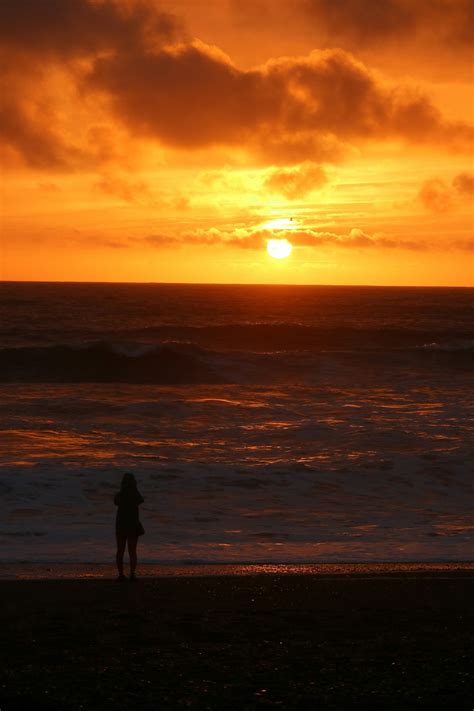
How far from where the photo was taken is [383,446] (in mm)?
21641

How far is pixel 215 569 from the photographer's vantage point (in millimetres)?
12359

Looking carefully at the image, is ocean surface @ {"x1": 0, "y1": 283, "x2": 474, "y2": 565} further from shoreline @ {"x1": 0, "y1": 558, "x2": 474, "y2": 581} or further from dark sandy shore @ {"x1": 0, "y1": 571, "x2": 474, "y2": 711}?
dark sandy shore @ {"x1": 0, "y1": 571, "x2": 474, "y2": 711}

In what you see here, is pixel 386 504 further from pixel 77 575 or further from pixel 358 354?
pixel 358 354

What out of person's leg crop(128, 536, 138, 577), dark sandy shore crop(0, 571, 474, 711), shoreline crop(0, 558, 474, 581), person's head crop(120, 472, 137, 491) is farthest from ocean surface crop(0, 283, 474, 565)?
dark sandy shore crop(0, 571, 474, 711)

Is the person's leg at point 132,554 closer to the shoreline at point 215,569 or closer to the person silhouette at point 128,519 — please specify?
the person silhouette at point 128,519

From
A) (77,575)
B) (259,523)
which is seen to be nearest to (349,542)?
(259,523)

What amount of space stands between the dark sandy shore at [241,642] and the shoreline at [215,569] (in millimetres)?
259

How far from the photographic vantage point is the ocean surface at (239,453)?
47.2ft

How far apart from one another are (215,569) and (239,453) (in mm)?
8608

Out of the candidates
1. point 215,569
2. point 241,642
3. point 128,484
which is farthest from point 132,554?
point 241,642

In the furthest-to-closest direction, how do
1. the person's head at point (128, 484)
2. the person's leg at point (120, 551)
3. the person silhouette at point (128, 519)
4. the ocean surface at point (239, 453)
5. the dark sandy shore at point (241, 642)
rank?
1. the ocean surface at point (239, 453)
2. the person's head at point (128, 484)
3. the person silhouette at point (128, 519)
4. the person's leg at point (120, 551)
5. the dark sandy shore at point (241, 642)

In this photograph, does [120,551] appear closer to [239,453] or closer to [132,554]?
[132,554]

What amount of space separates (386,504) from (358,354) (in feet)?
88.8

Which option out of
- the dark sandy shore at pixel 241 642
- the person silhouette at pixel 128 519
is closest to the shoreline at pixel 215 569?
the dark sandy shore at pixel 241 642
